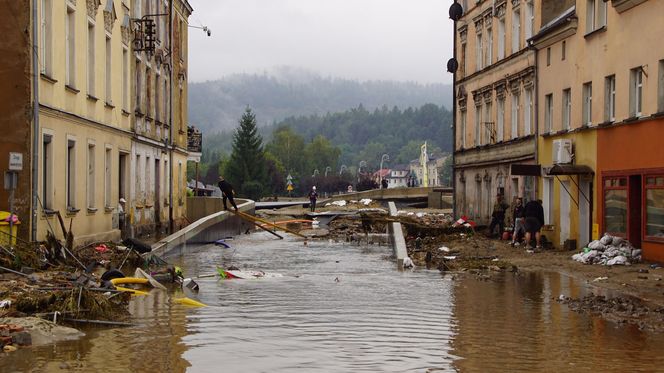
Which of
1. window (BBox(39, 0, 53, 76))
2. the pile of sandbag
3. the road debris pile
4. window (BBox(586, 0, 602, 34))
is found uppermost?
window (BBox(586, 0, 602, 34))

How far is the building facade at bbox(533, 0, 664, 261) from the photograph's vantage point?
24.3m

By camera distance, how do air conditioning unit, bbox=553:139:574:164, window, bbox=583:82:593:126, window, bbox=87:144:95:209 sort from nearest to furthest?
window, bbox=583:82:593:126 → window, bbox=87:144:95:209 → air conditioning unit, bbox=553:139:574:164

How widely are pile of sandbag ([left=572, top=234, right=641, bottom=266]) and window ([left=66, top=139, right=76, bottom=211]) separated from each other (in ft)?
41.2

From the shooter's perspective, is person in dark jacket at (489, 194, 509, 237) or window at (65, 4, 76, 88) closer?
window at (65, 4, 76, 88)

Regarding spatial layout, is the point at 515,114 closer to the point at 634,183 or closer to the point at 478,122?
the point at 478,122

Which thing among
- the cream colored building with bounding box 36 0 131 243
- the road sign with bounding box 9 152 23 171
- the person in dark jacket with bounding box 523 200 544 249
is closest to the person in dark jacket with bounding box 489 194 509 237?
the person in dark jacket with bounding box 523 200 544 249

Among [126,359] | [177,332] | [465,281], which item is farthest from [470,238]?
[126,359]

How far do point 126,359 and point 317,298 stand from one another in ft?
22.8

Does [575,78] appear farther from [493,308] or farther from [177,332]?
[177,332]

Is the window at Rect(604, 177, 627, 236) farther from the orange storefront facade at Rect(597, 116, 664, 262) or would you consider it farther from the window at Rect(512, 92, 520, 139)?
the window at Rect(512, 92, 520, 139)

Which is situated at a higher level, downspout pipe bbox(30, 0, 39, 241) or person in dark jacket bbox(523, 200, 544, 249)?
downspout pipe bbox(30, 0, 39, 241)

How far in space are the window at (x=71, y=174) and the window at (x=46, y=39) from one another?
332 cm

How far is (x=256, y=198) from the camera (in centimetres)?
13062

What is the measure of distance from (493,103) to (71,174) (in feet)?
63.9
